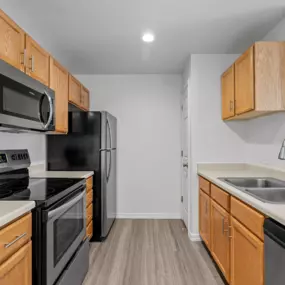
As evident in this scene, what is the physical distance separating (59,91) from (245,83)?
1912mm

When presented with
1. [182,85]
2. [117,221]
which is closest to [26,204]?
[117,221]

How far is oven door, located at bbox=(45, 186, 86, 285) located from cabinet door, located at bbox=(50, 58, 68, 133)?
798 mm

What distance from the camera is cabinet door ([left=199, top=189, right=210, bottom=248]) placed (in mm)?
2693

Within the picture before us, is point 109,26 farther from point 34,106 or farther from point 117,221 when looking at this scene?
point 117,221

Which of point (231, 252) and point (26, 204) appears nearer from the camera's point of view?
point (26, 204)

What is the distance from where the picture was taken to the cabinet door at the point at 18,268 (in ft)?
3.77

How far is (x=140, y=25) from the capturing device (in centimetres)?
248

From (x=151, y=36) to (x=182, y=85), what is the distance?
1502 millimetres

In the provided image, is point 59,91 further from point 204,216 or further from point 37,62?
point 204,216

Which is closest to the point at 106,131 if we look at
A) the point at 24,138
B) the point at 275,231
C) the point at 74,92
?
the point at 74,92

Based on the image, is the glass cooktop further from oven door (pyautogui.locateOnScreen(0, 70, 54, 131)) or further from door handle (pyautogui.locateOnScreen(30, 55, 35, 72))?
door handle (pyautogui.locateOnScreen(30, 55, 35, 72))

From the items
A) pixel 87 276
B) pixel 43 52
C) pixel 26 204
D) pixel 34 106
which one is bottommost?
pixel 87 276

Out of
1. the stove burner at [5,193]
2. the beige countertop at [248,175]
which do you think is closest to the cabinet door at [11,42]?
the stove burner at [5,193]

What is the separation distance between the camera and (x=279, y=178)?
2.43 metres
